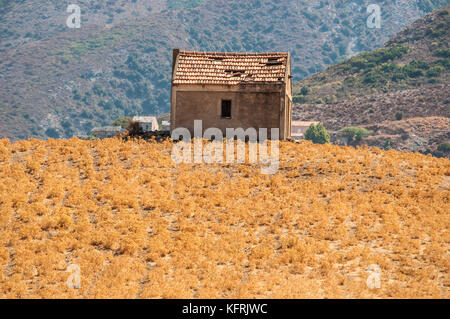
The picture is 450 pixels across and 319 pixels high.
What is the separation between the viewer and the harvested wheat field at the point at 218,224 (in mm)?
17797

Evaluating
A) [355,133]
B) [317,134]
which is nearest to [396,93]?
[355,133]

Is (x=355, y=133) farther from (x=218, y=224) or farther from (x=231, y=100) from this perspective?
(x=218, y=224)

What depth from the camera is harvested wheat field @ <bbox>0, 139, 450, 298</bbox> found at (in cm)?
1780

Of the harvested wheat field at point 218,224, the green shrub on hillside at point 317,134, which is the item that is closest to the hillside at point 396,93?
the green shrub on hillside at point 317,134

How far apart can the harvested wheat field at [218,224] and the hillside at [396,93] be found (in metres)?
111

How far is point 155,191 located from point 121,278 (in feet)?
29.4

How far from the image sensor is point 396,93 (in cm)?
16088

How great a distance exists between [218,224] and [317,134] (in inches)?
4683

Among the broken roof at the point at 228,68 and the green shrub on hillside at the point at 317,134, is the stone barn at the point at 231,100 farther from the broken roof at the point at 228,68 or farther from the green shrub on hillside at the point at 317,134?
the green shrub on hillside at the point at 317,134

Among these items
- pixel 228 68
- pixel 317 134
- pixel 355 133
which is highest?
pixel 228 68

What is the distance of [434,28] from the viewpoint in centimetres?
19150

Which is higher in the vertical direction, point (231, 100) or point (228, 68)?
point (228, 68)

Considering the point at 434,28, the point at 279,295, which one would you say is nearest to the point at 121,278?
the point at 279,295
